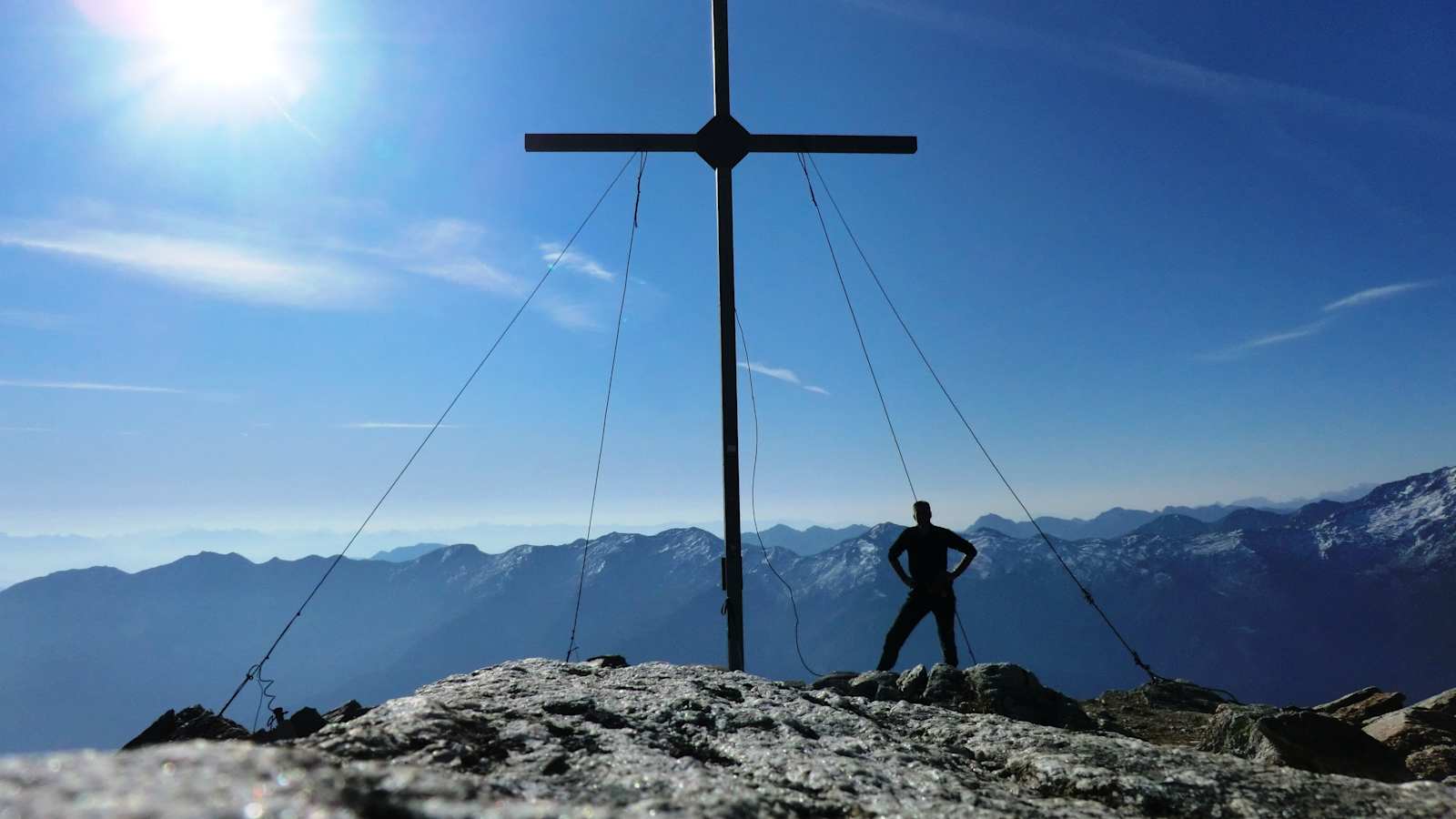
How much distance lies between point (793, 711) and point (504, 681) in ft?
5.74

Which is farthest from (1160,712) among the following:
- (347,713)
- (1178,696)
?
(347,713)

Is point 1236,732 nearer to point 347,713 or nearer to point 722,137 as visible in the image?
point 347,713

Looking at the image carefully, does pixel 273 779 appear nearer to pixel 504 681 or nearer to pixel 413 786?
pixel 413 786

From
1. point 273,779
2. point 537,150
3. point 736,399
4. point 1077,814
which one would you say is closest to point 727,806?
point 273,779

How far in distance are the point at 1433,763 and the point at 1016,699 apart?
296cm

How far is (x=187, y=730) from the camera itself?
227 inches

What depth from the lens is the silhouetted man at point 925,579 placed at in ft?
31.1

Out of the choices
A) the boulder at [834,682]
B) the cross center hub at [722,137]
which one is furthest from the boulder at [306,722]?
the cross center hub at [722,137]

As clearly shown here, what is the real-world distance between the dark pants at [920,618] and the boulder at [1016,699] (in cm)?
232

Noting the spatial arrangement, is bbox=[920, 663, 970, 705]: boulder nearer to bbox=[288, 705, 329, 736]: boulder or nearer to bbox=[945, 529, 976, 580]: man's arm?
bbox=[945, 529, 976, 580]: man's arm

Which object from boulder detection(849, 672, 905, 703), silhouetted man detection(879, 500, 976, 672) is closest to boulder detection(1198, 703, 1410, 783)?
boulder detection(849, 672, 905, 703)

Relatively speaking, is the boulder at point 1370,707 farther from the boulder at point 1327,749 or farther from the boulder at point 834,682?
the boulder at point 834,682

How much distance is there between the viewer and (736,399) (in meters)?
9.23

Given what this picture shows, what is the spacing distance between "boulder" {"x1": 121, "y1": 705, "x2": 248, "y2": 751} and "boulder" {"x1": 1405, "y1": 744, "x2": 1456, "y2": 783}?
9180 millimetres
